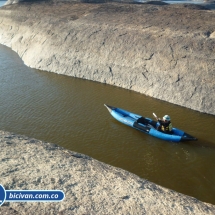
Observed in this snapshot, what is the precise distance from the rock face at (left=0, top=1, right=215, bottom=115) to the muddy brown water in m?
1.40

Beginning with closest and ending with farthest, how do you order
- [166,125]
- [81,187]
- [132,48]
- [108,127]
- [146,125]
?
1. [81,187]
2. [166,125]
3. [146,125]
4. [108,127]
5. [132,48]

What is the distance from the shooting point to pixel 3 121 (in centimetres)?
1947

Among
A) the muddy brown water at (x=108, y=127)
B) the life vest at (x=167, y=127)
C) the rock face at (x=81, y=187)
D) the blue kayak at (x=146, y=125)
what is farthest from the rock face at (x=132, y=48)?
the rock face at (x=81, y=187)

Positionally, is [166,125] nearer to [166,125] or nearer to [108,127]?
[166,125]

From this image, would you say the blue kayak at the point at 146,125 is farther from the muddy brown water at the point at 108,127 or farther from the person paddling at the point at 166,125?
the muddy brown water at the point at 108,127

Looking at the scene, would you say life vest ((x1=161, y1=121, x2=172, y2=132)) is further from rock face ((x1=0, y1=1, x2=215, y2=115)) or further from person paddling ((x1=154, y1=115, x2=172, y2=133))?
rock face ((x1=0, y1=1, x2=215, y2=115))

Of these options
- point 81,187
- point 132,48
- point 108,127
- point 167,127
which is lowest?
point 108,127

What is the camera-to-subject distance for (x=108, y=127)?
18953mm

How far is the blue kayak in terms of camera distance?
16.9 m

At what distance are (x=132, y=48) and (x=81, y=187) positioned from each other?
19.3m

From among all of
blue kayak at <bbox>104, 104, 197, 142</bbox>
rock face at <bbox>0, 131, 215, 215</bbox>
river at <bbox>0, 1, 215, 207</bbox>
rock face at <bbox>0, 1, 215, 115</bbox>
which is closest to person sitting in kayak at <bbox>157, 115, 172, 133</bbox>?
blue kayak at <bbox>104, 104, 197, 142</bbox>

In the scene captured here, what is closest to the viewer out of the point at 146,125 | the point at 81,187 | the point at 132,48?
the point at 81,187

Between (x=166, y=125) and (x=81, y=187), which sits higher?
(x=81, y=187)

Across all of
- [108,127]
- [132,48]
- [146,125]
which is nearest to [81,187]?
[108,127]
